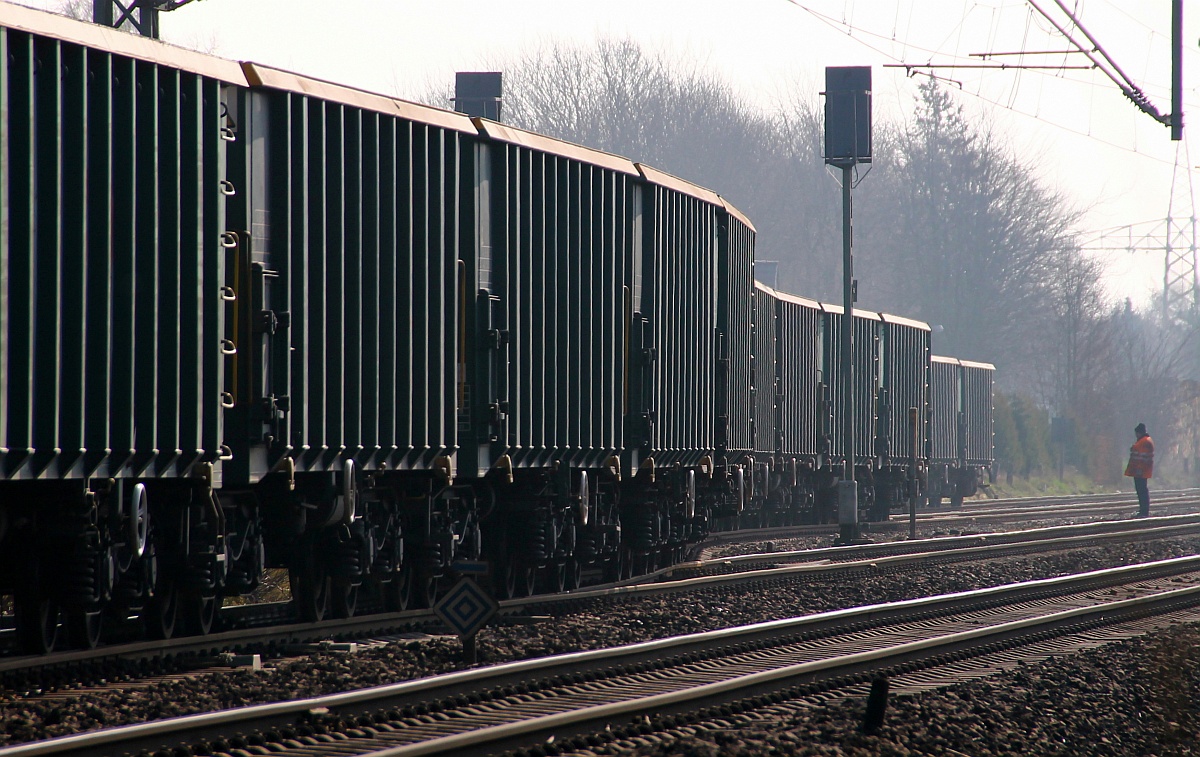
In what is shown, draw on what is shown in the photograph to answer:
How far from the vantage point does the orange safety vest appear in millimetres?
31375

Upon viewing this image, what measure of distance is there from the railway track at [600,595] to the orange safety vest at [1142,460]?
4.96m

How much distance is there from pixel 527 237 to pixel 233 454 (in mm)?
4330

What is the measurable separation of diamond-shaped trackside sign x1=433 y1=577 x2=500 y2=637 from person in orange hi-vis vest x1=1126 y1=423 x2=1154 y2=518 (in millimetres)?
24082

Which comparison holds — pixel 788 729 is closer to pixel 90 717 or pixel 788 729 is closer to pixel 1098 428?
pixel 90 717

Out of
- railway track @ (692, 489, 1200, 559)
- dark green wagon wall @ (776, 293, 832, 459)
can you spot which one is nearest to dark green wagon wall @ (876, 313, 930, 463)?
railway track @ (692, 489, 1200, 559)

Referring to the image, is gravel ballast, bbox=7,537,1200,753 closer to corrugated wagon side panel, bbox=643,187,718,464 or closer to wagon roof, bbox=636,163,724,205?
corrugated wagon side panel, bbox=643,187,718,464

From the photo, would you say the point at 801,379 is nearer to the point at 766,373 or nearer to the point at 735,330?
the point at 766,373

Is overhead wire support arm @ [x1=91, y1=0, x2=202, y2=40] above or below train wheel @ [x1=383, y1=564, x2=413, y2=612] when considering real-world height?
above

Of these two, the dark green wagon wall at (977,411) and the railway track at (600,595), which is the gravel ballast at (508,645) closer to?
the railway track at (600,595)

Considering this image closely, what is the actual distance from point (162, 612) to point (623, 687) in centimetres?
311

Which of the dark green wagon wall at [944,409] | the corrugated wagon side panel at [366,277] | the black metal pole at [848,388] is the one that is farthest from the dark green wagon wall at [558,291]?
the dark green wagon wall at [944,409]

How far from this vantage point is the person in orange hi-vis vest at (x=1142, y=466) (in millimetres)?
31109

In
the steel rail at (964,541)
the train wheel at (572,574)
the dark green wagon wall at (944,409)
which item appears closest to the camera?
the train wheel at (572,574)

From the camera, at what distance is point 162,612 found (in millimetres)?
9664
